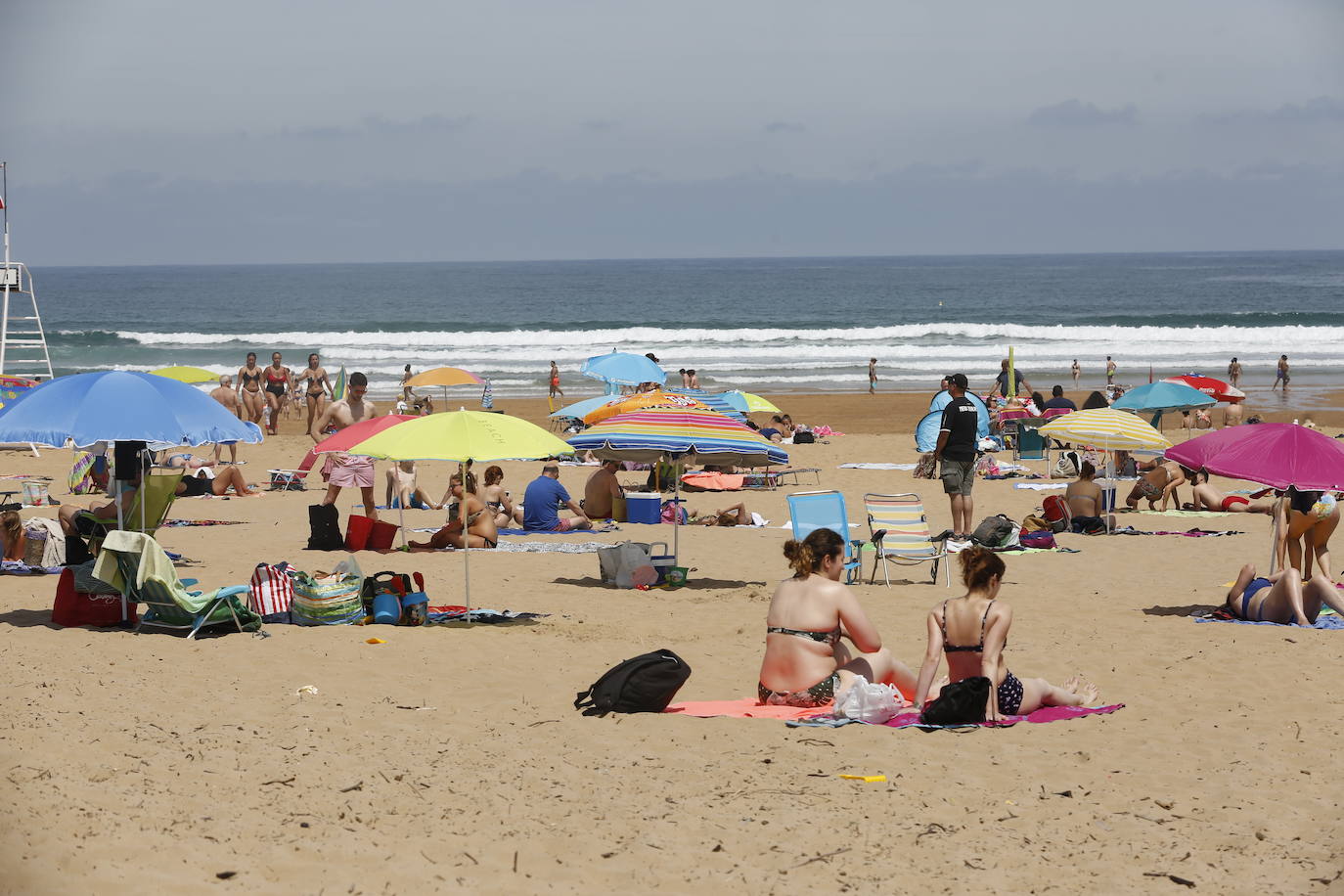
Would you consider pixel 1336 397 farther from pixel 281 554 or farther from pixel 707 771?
pixel 707 771

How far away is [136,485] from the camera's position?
8.23 m

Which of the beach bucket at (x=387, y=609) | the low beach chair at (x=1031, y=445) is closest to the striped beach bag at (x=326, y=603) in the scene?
the beach bucket at (x=387, y=609)

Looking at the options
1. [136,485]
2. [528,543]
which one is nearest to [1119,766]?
[136,485]

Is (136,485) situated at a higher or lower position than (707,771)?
higher

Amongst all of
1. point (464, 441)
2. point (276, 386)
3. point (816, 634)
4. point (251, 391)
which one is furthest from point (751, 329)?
point (816, 634)

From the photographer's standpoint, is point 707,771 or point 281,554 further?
point 281,554

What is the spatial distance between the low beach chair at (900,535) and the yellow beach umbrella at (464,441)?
8.92ft

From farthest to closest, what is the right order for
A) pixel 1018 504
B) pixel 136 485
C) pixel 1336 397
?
pixel 1336 397 < pixel 1018 504 < pixel 136 485

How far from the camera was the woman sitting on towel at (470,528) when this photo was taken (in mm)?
11016

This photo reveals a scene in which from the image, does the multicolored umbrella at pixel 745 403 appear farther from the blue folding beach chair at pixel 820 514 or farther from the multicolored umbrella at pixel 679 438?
the multicolored umbrella at pixel 679 438

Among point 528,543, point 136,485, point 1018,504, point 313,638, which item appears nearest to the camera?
point 313,638

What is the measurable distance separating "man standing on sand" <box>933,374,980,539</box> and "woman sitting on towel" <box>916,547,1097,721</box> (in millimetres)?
5248

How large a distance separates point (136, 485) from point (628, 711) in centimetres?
395

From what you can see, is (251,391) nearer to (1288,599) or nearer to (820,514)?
(820,514)
